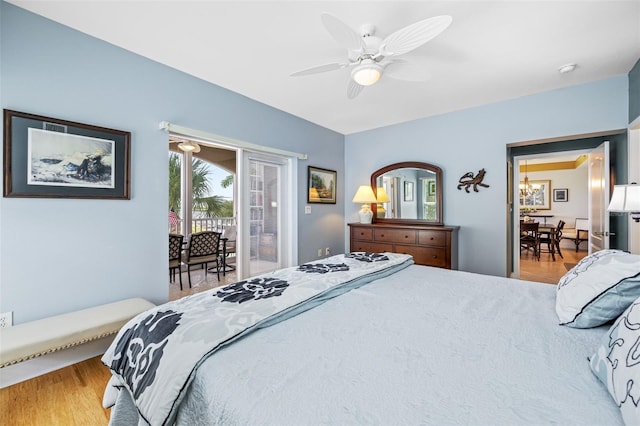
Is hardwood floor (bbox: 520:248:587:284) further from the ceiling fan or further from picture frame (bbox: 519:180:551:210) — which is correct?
the ceiling fan

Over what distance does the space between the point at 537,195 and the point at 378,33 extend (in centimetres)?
817

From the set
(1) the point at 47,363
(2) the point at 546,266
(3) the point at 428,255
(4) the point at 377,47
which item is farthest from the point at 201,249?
(2) the point at 546,266

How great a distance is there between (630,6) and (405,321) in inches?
100


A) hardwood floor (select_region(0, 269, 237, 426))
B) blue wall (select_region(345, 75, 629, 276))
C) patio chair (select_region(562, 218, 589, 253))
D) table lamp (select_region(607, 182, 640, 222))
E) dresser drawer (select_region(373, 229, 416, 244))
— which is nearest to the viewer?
hardwood floor (select_region(0, 269, 237, 426))

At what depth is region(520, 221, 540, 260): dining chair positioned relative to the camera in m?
5.93

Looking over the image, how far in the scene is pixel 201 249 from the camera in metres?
4.14

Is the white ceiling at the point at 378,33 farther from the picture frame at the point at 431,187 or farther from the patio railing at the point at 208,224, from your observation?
the patio railing at the point at 208,224

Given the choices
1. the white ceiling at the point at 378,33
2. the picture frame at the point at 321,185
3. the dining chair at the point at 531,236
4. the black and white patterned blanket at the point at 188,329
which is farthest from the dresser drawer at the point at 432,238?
the dining chair at the point at 531,236

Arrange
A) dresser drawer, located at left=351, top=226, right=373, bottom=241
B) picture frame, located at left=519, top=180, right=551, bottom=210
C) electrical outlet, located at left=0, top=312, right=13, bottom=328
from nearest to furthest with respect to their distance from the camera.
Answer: electrical outlet, located at left=0, top=312, right=13, bottom=328 < dresser drawer, located at left=351, top=226, right=373, bottom=241 < picture frame, located at left=519, top=180, right=551, bottom=210

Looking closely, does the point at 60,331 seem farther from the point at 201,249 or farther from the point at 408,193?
the point at 408,193

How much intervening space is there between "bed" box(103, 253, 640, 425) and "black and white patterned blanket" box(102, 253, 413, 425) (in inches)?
0.4

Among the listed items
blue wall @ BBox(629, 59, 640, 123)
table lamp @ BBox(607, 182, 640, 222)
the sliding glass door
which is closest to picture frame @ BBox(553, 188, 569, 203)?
blue wall @ BBox(629, 59, 640, 123)

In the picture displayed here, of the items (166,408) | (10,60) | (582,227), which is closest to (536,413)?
(166,408)

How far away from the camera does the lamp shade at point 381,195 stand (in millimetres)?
4433
